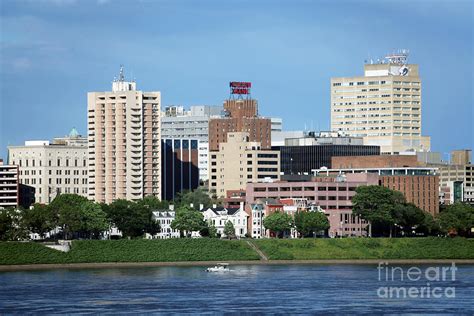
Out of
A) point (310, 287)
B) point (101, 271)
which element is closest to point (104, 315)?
point (310, 287)

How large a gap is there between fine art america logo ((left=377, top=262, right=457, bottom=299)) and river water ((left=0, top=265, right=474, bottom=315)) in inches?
6.9

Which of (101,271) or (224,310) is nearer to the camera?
(224,310)

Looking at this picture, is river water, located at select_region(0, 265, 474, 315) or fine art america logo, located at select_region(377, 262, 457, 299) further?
fine art america logo, located at select_region(377, 262, 457, 299)

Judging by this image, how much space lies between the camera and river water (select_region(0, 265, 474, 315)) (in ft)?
470

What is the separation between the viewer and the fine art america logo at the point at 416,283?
157 m

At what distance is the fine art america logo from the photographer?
15699 cm

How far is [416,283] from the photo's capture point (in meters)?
173

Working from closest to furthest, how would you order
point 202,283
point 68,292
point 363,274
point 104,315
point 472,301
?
point 104,315 < point 472,301 < point 68,292 < point 202,283 < point 363,274

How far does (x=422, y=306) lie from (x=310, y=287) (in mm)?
22671

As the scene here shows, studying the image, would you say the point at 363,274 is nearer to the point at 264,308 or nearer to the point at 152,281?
the point at 152,281

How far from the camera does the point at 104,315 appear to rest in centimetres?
13750

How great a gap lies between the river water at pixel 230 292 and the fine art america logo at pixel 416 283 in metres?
0.18

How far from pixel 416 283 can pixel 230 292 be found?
24.4 m

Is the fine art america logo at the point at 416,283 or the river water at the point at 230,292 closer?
the river water at the point at 230,292
